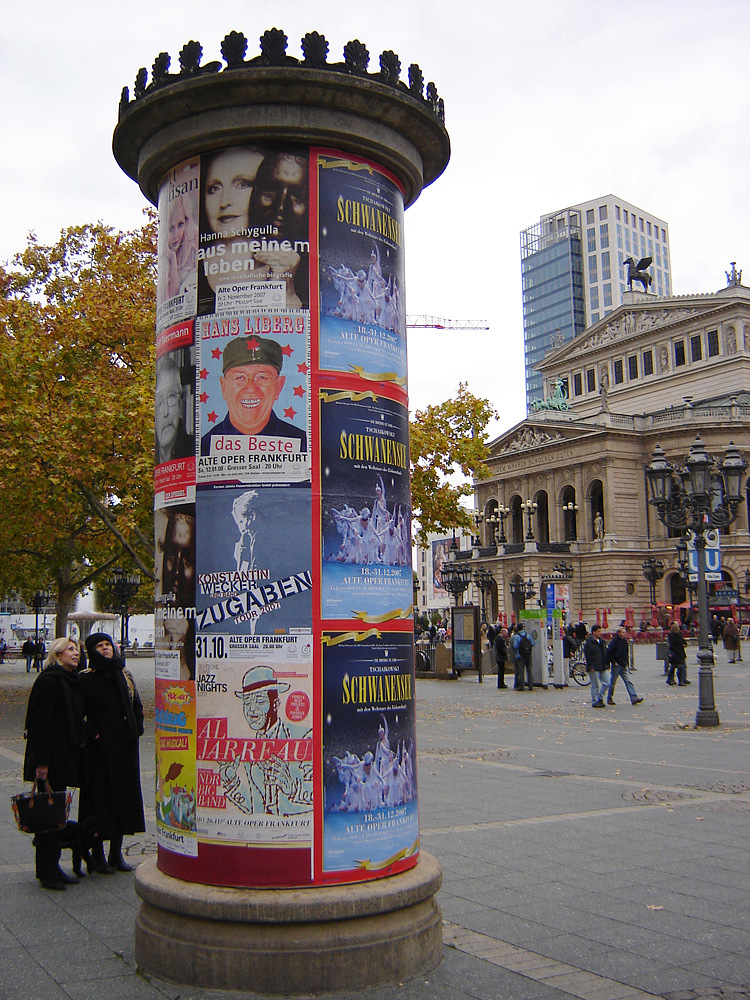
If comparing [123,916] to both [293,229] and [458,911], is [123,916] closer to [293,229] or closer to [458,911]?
[458,911]

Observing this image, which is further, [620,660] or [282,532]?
[620,660]

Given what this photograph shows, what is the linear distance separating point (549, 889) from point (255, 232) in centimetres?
441

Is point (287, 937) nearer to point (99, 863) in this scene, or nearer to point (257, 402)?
point (257, 402)

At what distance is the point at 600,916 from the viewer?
559 centimetres

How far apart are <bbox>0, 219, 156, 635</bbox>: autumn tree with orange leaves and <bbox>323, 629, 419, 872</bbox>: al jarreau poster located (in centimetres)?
1313

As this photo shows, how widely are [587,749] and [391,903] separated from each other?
377 inches

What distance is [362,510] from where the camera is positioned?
196 inches

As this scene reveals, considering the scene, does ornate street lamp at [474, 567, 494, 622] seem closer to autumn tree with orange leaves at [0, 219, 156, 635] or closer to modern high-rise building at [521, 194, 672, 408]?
autumn tree with orange leaves at [0, 219, 156, 635]

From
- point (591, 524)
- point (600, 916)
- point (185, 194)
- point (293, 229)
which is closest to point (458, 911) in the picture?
point (600, 916)

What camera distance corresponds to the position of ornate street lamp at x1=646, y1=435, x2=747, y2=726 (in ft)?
52.7

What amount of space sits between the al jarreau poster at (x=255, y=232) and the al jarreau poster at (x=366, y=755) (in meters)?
1.79

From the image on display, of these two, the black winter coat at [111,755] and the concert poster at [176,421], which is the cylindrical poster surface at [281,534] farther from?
the black winter coat at [111,755]

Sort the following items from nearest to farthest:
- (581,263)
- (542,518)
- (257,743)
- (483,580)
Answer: (257,743) < (483,580) < (542,518) < (581,263)

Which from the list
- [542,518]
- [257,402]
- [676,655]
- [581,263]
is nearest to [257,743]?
[257,402]
